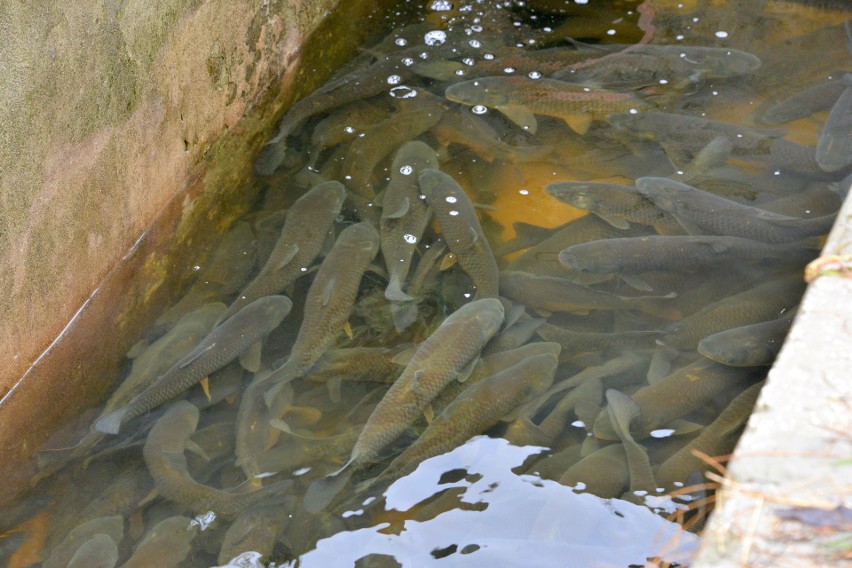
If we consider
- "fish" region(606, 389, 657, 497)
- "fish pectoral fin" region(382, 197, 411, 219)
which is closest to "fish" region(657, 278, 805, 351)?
"fish" region(606, 389, 657, 497)

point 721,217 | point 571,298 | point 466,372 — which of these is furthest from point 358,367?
point 721,217

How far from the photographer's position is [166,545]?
2.60 meters

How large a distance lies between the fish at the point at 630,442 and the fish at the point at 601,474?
27 mm

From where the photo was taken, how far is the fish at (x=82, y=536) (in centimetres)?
259

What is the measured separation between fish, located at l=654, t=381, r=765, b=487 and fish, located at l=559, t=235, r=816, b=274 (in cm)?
64

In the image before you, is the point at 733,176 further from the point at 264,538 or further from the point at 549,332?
the point at 264,538

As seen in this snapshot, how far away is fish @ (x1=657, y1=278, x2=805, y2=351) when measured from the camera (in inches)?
121

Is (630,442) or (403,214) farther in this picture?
(403,214)

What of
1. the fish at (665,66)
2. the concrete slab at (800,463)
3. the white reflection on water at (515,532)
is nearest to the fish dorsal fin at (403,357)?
the white reflection on water at (515,532)

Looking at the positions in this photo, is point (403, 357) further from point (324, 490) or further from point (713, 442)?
point (713, 442)

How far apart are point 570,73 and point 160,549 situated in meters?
3.04

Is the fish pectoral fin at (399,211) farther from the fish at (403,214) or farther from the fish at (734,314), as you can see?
the fish at (734,314)

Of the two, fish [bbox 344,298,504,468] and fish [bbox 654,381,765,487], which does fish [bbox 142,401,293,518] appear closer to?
fish [bbox 344,298,504,468]

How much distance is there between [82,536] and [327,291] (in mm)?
1233
